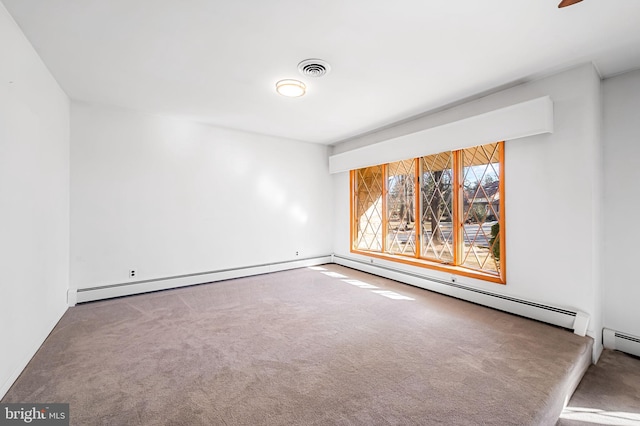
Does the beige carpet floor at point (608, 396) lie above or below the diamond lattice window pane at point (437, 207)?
below

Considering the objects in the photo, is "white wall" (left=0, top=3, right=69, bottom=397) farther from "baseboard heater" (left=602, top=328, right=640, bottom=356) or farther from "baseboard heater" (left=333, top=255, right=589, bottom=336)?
"baseboard heater" (left=602, top=328, right=640, bottom=356)

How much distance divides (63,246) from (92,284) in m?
0.63

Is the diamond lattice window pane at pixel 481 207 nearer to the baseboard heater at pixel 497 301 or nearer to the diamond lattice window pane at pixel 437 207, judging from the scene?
the diamond lattice window pane at pixel 437 207

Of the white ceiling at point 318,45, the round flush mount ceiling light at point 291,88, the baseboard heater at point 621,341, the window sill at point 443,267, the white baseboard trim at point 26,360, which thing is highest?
the white ceiling at point 318,45

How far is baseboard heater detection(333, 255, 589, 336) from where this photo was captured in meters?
2.52

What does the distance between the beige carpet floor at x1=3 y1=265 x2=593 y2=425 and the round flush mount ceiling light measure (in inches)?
94.1

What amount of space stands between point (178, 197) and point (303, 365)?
3.07 m

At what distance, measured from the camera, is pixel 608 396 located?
1.97m

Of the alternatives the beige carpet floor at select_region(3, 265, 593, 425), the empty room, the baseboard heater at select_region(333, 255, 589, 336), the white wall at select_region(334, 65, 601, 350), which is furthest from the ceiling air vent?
the baseboard heater at select_region(333, 255, 589, 336)

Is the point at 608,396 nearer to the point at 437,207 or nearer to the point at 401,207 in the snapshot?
the point at 437,207

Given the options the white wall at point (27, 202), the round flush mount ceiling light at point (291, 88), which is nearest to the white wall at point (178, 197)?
the white wall at point (27, 202)

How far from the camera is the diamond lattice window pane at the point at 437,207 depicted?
12.2ft

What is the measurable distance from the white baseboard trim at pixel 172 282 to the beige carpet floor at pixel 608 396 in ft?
12.9

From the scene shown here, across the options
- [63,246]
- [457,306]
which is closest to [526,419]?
[457,306]
